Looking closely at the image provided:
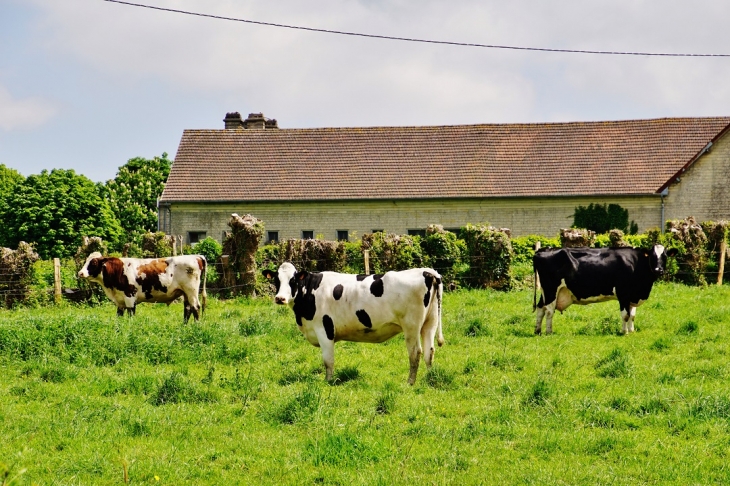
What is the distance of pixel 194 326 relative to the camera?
1335 cm

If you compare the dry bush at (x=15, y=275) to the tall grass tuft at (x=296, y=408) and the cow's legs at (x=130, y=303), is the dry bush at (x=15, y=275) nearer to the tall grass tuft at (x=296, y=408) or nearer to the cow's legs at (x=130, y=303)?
the cow's legs at (x=130, y=303)

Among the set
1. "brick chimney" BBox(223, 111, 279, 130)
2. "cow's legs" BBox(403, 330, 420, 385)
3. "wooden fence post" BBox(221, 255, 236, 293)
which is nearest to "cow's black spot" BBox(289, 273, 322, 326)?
"cow's legs" BBox(403, 330, 420, 385)

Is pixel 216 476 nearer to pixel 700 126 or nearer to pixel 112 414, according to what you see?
pixel 112 414

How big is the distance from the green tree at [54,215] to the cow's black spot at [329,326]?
37.0m

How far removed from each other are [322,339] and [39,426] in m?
3.78

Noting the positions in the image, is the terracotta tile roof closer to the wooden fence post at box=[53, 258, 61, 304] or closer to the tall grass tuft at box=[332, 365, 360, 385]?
the wooden fence post at box=[53, 258, 61, 304]

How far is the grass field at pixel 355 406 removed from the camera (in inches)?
283

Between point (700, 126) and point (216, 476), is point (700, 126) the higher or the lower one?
the higher one

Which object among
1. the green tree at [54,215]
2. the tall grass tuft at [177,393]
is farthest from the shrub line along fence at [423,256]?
the green tree at [54,215]

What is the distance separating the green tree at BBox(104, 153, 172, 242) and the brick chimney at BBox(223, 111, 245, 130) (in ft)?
32.7

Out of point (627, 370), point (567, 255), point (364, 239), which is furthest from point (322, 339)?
point (364, 239)

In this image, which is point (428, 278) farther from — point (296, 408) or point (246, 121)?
point (246, 121)

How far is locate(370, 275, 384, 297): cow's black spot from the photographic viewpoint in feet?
36.2

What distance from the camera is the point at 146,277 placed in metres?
17.2
